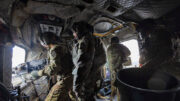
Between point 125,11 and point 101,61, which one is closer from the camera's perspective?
point 125,11

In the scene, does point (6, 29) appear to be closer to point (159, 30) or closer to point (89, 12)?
point (89, 12)

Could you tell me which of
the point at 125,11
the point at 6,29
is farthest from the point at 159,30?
the point at 6,29

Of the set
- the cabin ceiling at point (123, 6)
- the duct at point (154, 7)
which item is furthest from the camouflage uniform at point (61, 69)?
the duct at point (154, 7)

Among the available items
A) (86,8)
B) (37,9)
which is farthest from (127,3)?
(37,9)

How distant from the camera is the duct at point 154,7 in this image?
162cm

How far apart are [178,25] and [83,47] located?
2438 mm

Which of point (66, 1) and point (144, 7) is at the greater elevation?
point (144, 7)

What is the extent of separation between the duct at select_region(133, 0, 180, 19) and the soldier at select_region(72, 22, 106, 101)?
1.12m

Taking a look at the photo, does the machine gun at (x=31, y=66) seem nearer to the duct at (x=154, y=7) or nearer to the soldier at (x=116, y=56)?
the soldier at (x=116, y=56)

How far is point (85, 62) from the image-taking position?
5.04 feet

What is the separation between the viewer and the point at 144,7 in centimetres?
175

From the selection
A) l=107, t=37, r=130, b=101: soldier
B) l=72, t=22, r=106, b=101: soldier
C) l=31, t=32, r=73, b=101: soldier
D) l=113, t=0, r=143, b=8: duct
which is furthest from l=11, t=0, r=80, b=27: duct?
l=107, t=37, r=130, b=101: soldier

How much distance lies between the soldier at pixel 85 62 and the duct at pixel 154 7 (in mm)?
1117

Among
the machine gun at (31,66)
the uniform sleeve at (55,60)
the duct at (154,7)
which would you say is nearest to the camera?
the duct at (154,7)
